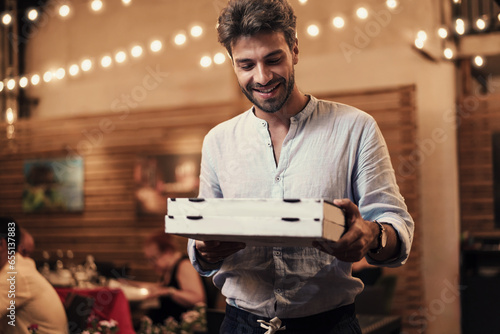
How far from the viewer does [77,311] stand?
3.46 meters

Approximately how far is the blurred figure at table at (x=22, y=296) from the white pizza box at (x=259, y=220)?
216 cm

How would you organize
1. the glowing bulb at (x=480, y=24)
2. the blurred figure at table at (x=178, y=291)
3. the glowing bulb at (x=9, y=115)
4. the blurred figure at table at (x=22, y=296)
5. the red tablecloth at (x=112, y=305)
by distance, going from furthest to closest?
the glowing bulb at (x=9, y=115) → the glowing bulb at (x=480, y=24) → the blurred figure at table at (x=178, y=291) → the red tablecloth at (x=112, y=305) → the blurred figure at table at (x=22, y=296)

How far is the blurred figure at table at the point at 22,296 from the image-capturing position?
308cm

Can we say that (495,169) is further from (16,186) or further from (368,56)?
(16,186)

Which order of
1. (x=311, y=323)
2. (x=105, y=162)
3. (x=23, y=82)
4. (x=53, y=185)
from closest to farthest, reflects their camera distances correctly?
A: (x=311, y=323), (x=23, y=82), (x=105, y=162), (x=53, y=185)

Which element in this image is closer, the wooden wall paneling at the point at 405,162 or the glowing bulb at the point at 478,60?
the wooden wall paneling at the point at 405,162

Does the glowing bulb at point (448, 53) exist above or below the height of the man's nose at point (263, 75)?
above

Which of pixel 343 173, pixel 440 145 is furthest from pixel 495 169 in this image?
pixel 343 173

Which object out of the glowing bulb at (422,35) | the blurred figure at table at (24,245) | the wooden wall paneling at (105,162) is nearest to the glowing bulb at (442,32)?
the glowing bulb at (422,35)

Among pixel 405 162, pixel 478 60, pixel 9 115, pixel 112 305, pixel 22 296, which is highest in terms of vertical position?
pixel 478 60

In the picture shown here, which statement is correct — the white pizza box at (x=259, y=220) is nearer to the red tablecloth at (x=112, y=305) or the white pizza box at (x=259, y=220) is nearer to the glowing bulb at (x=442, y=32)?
the red tablecloth at (x=112, y=305)

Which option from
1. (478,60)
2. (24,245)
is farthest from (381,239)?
(478,60)

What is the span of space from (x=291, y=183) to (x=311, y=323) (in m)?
0.34

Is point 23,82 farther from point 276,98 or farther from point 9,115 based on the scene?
point 276,98
